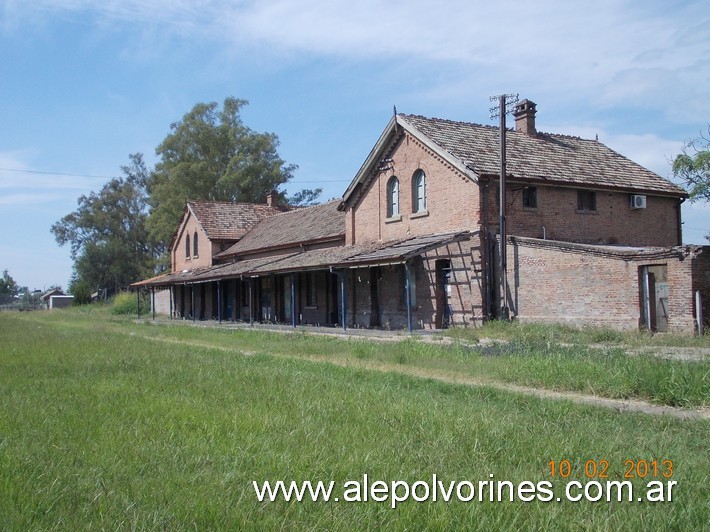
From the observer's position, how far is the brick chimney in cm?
2830

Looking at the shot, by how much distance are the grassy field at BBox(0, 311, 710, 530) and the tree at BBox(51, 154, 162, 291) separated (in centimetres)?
6753

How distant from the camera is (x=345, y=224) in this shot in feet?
99.6

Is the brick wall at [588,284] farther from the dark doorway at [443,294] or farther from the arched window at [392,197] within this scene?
the arched window at [392,197]

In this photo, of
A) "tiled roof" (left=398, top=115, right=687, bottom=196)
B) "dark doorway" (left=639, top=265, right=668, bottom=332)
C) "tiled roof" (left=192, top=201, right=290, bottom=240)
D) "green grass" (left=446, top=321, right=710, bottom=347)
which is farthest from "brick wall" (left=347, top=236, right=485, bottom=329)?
"tiled roof" (left=192, top=201, right=290, bottom=240)

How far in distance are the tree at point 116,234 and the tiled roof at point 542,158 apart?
5674 cm

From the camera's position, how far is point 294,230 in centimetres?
3594

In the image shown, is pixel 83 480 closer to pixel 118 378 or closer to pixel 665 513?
pixel 665 513

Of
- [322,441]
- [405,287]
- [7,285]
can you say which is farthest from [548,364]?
[7,285]

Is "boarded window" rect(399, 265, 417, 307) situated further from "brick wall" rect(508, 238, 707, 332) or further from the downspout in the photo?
the downspout

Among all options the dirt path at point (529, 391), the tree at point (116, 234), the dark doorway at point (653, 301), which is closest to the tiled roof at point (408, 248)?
the dark doorway at point (653, 301)

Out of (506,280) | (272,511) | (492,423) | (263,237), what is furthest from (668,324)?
(263,237)

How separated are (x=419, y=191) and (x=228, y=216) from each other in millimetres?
21789

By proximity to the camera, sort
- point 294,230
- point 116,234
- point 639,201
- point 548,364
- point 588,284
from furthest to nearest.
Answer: point 116,234, point 294,230, point 639,201, point 588,284, point 548,364

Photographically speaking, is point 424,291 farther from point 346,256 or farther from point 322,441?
point 322,441
